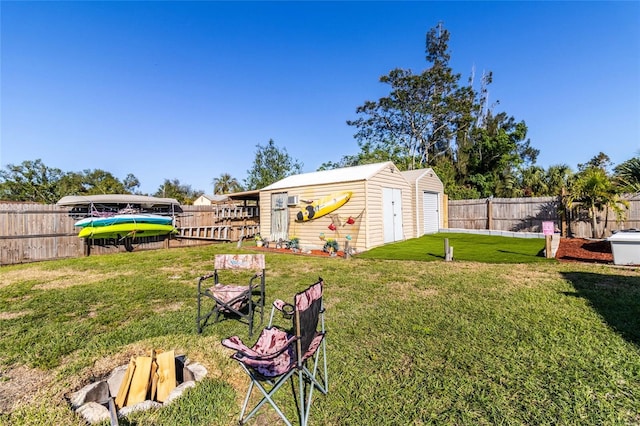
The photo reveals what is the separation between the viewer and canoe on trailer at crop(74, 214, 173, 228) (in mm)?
10438

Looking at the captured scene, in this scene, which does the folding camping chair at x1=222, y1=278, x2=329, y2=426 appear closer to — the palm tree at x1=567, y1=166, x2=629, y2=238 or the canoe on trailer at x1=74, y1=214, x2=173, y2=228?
the canoe on trailer at x1=74, y1=214, x2=173, y2=228

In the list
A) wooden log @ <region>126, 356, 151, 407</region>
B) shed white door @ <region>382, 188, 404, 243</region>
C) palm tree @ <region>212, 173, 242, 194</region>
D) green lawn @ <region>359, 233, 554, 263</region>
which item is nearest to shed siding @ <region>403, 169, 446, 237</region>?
shed white door @ <region>382, 188, 404, 243</region>

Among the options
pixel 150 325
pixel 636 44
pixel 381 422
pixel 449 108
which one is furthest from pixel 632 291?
pixel 449 108

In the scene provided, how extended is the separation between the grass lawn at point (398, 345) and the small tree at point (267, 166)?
2058cm

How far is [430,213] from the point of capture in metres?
15.0

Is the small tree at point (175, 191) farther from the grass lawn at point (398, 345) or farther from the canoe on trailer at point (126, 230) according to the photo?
the grass lawn at point (398, 345)

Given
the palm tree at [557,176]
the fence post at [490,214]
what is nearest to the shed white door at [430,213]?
the fence post at [490,214]

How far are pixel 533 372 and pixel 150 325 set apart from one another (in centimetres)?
461

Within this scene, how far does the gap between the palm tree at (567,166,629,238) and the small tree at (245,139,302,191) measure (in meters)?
21.2

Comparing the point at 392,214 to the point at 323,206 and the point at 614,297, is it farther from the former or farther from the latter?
the point at 614,297

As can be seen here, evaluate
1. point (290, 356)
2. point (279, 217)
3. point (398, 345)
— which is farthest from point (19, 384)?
A: point (279, 217)

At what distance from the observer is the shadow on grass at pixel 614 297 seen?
3.53 meters

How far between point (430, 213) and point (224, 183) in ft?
131

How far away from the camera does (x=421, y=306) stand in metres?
4.52
